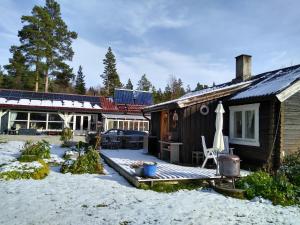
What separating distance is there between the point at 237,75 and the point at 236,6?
3.61 m

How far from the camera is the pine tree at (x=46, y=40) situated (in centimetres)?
3472

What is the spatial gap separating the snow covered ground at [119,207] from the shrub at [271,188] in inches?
15.0

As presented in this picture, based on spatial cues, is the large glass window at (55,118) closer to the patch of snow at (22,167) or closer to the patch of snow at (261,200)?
the patch of snow at (22,167)

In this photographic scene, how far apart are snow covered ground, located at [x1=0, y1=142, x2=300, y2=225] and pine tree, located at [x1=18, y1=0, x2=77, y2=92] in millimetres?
30399

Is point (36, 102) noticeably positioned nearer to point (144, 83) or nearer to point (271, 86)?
point (271, 86)

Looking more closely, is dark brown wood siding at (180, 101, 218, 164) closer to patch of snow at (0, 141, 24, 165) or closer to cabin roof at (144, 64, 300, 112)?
cabin roof at (144, 64, 300, 112)

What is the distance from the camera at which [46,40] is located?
3606 centimetres

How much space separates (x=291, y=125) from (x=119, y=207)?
22.3 ft

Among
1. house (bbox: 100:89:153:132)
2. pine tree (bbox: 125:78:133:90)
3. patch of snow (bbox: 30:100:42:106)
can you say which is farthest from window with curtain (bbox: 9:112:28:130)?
pine tree (bbox: 125:78:133:90)

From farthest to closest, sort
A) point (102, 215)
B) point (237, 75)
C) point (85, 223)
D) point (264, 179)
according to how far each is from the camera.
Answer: point (237, 75)
point (264, 179)
point (102, 215)
point (85, 223)

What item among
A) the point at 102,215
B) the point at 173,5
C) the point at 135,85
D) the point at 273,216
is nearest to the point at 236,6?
the point at 173,5

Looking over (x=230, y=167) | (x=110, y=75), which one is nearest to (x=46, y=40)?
(x=110, y=75)

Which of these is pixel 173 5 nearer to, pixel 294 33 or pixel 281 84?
pixel 281 84

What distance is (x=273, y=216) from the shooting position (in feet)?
18.5
